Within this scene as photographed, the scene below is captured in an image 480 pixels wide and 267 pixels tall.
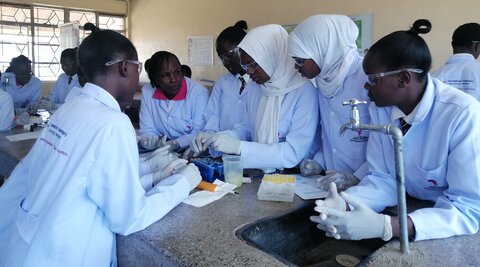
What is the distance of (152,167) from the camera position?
1.65 metres

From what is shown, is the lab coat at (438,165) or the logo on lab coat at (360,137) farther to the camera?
the logo on lab coat at (360,137)

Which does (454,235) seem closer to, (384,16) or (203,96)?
(203,96)

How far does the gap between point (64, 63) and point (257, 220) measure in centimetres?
419

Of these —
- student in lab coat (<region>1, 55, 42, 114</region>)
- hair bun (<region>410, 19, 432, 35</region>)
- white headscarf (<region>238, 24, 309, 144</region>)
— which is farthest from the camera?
student in lab coat (<region>1, 55, 42, 114</region>)

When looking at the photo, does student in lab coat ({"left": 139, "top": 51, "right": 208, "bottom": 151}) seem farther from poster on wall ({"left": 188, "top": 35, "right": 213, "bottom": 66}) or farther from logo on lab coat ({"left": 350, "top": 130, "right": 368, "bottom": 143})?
poster on wall ({"left": 188, "top": 35, "right": 213, "bottom": 66})

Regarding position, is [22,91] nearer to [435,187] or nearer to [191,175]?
[191,175]

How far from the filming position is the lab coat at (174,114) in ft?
8.75

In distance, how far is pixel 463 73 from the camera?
285 cm

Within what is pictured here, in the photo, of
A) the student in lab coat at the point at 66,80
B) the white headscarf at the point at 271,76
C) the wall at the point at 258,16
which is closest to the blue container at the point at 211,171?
the white headscarf at the point at 271,76

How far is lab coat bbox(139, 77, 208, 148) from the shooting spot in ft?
8.75

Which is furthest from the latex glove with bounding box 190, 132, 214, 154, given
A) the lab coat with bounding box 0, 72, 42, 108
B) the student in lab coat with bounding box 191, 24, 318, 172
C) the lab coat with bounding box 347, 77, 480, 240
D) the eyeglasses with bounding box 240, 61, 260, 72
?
the lab coat with bounding box 0, 72, 42, 108

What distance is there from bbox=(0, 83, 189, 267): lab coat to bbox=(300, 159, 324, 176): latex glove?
80cm

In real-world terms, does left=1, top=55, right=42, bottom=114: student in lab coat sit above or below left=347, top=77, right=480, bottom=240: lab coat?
above

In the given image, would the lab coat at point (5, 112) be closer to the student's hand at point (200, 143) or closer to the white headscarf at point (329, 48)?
the student's hand at point (200, 143)
